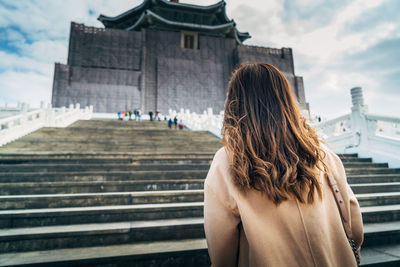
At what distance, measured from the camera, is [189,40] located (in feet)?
94.8

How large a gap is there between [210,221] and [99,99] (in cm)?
2558

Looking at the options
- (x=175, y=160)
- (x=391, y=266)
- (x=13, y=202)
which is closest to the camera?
(x=391, y=266)

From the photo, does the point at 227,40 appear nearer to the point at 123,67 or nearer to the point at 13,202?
the point at 123,67

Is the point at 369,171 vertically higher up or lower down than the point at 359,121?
lower down

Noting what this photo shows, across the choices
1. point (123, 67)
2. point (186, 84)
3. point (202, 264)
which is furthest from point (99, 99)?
point (202, 264)

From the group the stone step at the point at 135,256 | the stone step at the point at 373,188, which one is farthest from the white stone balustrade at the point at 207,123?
the stone step at the point at 135,256

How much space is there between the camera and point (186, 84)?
87.8 ft

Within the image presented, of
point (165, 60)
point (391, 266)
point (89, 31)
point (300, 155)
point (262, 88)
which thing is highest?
point (89, 31)

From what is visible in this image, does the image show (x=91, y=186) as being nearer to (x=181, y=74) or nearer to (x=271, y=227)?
(x=271, y=227)

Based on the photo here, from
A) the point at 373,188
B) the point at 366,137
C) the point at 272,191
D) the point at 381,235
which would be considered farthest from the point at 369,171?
the point at 272,191

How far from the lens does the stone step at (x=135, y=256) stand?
1950 mm

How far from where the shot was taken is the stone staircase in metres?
2.09

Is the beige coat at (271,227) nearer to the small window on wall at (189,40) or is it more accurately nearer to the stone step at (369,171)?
the stone step at (369,171)

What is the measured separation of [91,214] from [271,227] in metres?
2.40
